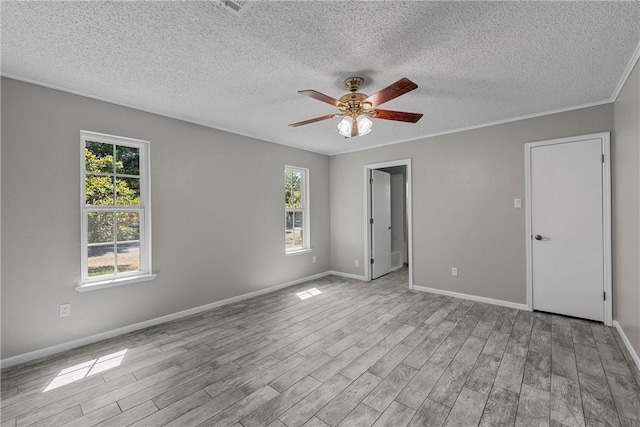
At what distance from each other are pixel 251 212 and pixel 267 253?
28.5 inches

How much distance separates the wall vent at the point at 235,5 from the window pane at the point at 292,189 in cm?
330

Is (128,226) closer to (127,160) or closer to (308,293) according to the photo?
(127,160)

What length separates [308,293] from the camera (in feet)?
14.5

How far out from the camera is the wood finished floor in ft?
5.93

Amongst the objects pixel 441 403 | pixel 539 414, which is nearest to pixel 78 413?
pixel 441 403

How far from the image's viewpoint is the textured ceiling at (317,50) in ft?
5.48

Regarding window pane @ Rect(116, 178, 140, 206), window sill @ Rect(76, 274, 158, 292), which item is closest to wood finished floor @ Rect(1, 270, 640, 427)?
window sill @ Rect(76, 274, 158, 292)

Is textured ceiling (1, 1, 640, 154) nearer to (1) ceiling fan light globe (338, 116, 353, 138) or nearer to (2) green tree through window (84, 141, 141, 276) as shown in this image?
(1) ceiling fan light globe (338, 116, 353, 138)

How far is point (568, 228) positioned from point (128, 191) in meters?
5.09

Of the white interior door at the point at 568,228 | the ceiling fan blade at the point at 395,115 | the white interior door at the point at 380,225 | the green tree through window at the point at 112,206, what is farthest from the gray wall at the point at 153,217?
the white interior door at the point at 568,228

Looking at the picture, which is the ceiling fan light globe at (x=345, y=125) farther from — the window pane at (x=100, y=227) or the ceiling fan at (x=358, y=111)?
the window pane at (x=100, y=227)

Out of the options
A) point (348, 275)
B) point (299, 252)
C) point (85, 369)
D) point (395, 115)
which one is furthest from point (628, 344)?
point (85, 369)

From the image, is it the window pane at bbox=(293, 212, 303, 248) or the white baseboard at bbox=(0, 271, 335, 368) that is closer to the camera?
the white baseboard at bbox=(0, 271, 335, 368)

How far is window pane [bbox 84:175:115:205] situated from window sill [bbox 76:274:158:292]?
2.70ft
